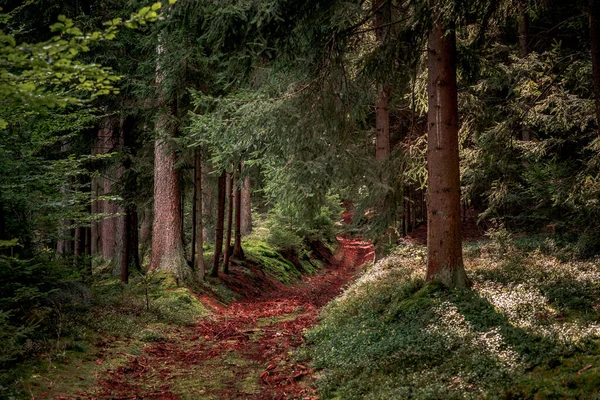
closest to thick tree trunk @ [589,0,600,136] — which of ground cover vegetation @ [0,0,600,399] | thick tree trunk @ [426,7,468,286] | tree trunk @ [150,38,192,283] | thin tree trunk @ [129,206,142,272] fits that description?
ground cover vegetation @ [0,0,600,399]

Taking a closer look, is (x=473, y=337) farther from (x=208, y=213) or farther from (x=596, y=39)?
(x=208, y=213)

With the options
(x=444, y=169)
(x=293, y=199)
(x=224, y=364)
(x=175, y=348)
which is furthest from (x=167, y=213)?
(x=444, y=169)

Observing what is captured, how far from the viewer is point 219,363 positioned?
766 centimetres

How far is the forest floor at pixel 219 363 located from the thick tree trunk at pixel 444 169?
3.22 meters

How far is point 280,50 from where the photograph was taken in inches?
317

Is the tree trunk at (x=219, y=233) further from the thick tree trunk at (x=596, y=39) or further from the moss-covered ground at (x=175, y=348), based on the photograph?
the thick tree trunk at (x=596, y=39)

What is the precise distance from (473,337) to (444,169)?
10.5 feet

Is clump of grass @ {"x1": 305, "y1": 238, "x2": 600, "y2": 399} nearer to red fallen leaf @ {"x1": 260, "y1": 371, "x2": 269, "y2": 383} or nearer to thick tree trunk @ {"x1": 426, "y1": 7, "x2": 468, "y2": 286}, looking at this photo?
thick tree trunk @ {"x1": 426, "y1": 7, "x2": 468, "y2": 286}

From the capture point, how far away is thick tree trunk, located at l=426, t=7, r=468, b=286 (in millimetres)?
7977

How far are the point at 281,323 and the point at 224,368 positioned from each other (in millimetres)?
3832

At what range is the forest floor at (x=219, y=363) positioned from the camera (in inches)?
240

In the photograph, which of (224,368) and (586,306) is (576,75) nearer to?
(586,306)

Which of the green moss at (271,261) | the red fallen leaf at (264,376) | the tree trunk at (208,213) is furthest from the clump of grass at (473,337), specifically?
the tree trunk at (208,213)

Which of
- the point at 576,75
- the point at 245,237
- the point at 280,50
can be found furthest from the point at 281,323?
the point at 245,237
